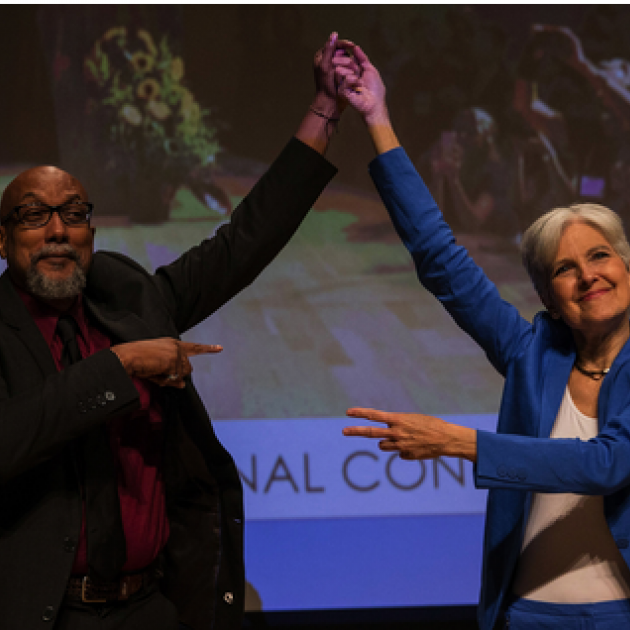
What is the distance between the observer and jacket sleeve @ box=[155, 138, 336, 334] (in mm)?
1652

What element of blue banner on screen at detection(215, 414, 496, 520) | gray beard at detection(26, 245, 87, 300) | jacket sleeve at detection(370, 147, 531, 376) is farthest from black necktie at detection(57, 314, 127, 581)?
blue banner on screen at detection(215, 414, 496, 520)

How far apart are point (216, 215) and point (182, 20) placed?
0.86 meters

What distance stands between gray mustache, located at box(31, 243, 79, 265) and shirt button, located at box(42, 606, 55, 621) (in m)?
0.64

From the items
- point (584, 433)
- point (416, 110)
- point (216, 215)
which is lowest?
point (584, 433)

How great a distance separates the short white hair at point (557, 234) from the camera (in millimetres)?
1433

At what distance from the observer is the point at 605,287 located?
1385 mm

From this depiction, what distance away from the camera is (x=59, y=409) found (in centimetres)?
129

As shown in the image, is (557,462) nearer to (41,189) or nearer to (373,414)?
(373,414)

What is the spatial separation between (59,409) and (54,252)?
342mm

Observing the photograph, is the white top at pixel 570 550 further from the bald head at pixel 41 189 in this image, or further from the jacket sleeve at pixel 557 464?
the bald head at pixel 41 189

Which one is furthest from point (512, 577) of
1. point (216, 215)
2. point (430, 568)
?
point (216, 215)

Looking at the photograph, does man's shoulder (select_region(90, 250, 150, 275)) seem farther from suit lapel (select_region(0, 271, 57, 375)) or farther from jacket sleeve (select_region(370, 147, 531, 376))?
jacket sleeve (select_region(370, 147, 531, 376))

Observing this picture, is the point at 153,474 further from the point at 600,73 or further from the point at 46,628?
the point at 600,73

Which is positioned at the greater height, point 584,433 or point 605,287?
point 605,287
